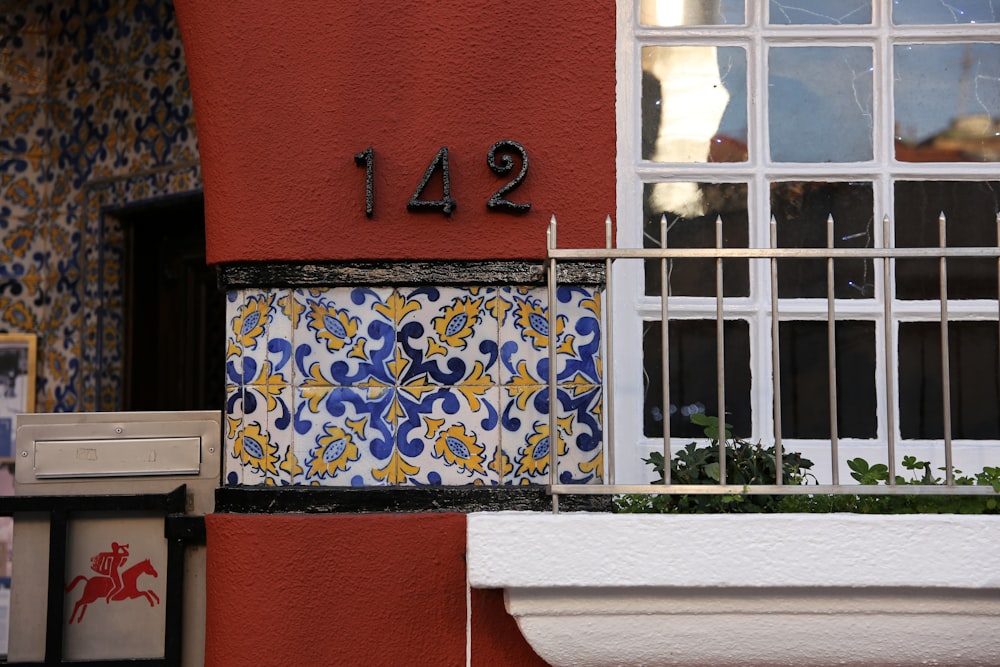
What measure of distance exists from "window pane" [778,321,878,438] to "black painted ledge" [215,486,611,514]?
750mm

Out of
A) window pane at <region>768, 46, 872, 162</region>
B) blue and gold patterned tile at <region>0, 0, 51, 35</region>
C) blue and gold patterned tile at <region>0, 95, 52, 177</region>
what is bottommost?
window pane at <region>768, 46, 872, 162</region>

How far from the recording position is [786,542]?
2.95 m

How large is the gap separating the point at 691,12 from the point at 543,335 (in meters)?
1.22

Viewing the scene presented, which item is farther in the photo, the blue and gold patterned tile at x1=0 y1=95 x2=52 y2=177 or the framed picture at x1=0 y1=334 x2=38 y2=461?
the blue and gold patterned tile at x1=0 y1=95 x2=52 y2=177

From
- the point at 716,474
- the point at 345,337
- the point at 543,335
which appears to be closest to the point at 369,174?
the point at 345,337

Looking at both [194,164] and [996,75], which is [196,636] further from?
[996,75]

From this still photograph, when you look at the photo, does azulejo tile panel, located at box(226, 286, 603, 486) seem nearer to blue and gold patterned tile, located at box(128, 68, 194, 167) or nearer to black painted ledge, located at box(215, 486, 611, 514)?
black painted ledge, located at box(215, 486, 611, 514)

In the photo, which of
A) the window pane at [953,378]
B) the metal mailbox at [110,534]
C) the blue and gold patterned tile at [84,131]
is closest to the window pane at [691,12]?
the window pane at [953,378]

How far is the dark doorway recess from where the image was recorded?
4.98 metres

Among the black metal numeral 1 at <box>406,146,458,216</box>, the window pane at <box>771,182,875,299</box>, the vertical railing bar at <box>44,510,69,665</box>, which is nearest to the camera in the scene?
the black metal numeral 1 at <box>406,146,458,216</box>

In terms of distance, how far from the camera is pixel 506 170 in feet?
10.6

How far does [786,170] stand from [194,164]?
257cm

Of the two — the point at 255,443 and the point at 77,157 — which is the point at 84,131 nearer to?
the point at 77,157

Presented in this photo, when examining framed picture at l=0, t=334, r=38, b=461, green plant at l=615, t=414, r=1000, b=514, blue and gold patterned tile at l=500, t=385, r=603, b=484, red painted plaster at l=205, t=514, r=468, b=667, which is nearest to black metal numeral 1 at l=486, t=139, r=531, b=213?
blue and gold patterned tile at l=500, t=385, r=603, b=484
